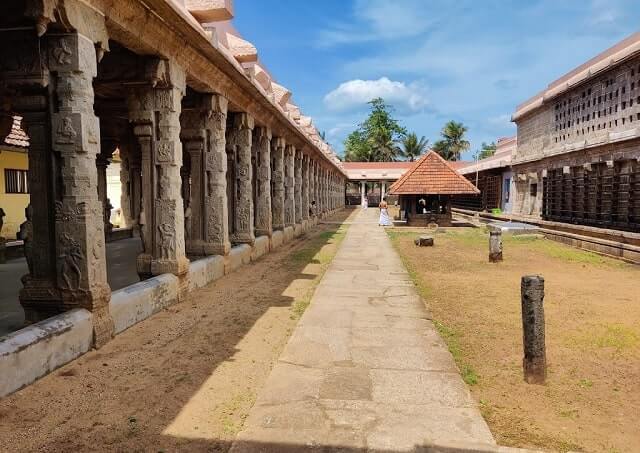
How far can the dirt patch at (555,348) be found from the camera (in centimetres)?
Answer: 313

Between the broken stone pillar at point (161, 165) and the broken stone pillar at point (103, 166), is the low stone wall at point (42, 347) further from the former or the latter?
the broken stone pillar at point (103, 166)

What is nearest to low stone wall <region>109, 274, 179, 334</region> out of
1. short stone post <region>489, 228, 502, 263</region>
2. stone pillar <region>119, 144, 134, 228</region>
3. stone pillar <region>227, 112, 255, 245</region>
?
stone pillar <region>227, 112, 255, 245</region>

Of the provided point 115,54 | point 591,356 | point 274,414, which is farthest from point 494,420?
point 115,54

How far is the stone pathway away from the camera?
286 cm

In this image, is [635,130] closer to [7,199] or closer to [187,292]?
[187,292]

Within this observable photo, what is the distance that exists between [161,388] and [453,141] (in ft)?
211

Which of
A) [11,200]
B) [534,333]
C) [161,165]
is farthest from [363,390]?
[11,200]

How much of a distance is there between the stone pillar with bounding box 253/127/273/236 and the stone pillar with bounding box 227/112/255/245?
1.90 m

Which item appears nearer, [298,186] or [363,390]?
[363,390]

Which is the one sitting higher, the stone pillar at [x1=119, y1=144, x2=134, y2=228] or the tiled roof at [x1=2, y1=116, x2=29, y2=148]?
the tiled roof at [x1=2, y1=116, x2=29, y2=148]

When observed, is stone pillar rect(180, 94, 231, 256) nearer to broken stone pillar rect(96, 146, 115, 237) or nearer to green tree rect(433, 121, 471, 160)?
broken stone pillar rect(96, 146, 115, 237)

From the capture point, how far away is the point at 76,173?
4.38 m

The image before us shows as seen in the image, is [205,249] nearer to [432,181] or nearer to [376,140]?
[432,181]

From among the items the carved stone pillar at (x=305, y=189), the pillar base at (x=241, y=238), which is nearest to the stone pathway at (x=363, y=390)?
the pillar base at (x=241, y=238)
